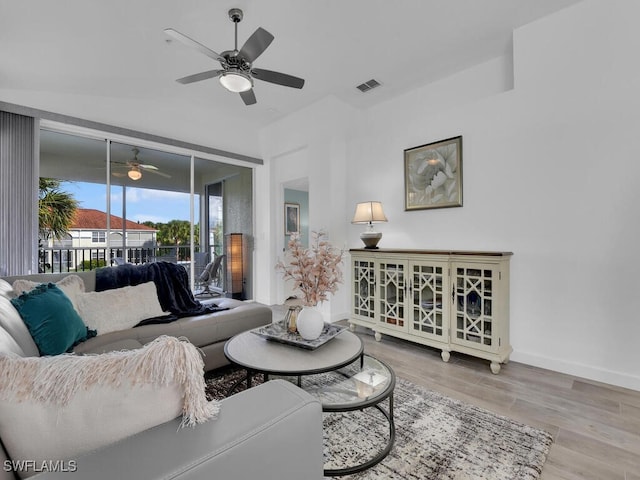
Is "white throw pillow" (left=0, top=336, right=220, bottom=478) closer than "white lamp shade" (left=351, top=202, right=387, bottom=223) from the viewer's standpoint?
Yes

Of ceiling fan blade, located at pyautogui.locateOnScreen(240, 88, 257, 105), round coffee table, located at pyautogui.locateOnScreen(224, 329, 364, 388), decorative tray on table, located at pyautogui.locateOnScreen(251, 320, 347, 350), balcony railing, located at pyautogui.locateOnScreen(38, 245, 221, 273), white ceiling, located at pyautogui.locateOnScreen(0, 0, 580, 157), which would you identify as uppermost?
white ceiling, located at pyautogui.locateOnScreen(0, 0, 580, 157)

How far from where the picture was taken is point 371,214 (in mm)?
3574

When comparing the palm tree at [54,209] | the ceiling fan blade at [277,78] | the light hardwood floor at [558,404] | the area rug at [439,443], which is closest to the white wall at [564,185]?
the light hardwood floor at [558,404]

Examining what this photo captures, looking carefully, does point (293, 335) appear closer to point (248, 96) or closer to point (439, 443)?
point (439, 443)

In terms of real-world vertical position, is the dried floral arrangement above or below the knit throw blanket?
above

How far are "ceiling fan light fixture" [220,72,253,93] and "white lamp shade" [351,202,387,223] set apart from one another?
1834 millimetres

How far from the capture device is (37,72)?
2848 mm

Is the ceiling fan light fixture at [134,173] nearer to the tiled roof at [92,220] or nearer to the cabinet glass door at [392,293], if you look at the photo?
the tiled roof at [92,220]

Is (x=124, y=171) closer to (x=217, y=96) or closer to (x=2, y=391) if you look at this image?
(x=217, y=96)

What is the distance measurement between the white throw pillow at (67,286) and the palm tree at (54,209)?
1464mm

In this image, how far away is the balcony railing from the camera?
3332 millimetres

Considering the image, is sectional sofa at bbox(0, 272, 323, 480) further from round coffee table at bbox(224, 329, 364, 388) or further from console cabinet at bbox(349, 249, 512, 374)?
console cabinet at bbox(349, 249, 512, 374)

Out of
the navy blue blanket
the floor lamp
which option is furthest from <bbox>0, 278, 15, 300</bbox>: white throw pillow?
the floor lamp

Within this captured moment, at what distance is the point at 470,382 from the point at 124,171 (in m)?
4.46
